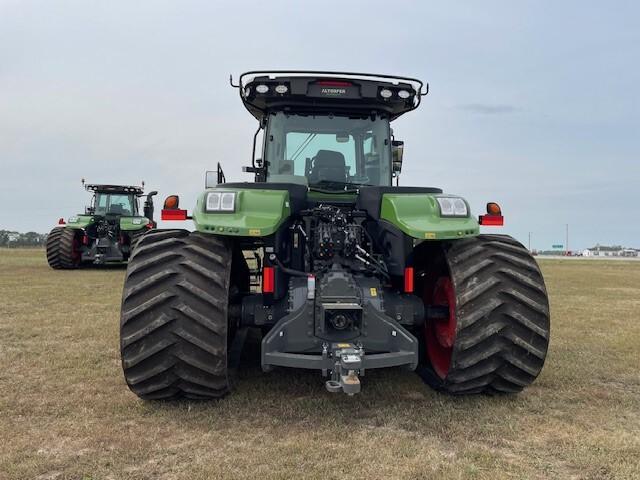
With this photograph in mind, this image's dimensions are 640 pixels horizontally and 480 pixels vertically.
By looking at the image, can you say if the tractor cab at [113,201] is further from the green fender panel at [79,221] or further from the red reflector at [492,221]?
the red reflector at [492,221]

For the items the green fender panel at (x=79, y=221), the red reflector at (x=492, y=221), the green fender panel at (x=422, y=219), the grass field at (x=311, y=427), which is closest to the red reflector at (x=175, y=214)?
the grass field at (x=311, y=427)

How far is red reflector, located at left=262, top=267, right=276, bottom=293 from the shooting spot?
4086 mm

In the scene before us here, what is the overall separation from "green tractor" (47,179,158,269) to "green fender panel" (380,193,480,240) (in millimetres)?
14452

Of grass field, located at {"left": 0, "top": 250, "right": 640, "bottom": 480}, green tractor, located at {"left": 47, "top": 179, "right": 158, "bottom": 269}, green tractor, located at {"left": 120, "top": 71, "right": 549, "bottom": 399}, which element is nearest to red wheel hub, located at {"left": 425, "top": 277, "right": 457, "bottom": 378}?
green tractor, located at {"left": 120, "top": 71, "right": 549, "bottom": 399}

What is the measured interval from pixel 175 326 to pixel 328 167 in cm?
239

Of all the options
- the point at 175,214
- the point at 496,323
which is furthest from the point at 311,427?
the point at 175,214

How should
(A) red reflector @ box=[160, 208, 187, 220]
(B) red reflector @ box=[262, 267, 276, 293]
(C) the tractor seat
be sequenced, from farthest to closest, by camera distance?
(C) the tractor seat, (A) red reflector @ box=[160, 208, 187, 220], (B) red reflector @ box=[262, 267, 276, 293]

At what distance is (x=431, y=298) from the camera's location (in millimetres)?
4734

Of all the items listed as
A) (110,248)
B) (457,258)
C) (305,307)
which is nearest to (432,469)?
(305,307)

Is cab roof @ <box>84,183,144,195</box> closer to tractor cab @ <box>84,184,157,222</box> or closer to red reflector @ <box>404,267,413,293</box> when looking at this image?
tractor cab @ <box>84,184,157,222</box>

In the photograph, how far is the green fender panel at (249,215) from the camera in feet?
12.4

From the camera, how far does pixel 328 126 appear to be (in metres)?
5.40

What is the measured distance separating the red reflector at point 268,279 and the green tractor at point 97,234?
46.8ft

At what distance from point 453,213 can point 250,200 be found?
155 cm
